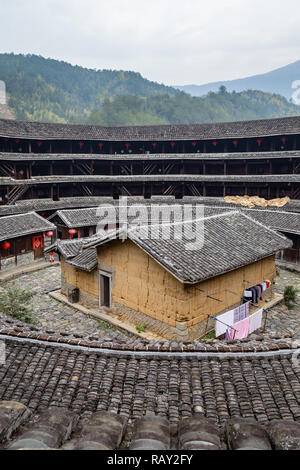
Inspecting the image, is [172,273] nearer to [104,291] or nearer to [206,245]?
[206,245]

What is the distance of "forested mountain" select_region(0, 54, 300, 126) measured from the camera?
92.0 meters

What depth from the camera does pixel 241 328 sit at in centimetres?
1293

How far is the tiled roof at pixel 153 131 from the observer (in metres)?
31.1

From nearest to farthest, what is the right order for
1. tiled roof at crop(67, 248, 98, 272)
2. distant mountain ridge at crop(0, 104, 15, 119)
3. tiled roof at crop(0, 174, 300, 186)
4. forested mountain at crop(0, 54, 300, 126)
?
tiled roof at crop(67, 248, 98, 272) < tiled roof at crop(0, 174, 300, 186) < distant mountain ridge at crop(0, 104, 15, 119) < forested mountain at crop(0, 54, 300, 126)

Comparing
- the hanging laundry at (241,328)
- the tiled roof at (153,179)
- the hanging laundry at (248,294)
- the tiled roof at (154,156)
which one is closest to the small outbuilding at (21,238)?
the tiled roof at (153,179)

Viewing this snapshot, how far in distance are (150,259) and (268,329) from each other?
606 centimetres

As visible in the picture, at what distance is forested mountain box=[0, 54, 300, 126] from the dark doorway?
79.9 m

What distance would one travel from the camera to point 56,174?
34.8 meters

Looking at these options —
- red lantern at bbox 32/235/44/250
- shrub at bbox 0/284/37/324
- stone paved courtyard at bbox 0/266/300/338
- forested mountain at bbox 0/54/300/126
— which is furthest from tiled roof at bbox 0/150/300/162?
forested mountain at bbox 0/54/300/126

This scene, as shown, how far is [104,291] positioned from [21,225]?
11.4m

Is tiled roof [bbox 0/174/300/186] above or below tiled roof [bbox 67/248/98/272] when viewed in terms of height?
above

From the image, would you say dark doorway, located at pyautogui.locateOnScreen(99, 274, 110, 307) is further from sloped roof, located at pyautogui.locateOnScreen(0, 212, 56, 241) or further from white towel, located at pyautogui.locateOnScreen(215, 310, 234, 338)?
sloped roof, located at pyautogui.locateOnScreen(0, 212, 56, 241)

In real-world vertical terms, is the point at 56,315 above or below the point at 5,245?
below

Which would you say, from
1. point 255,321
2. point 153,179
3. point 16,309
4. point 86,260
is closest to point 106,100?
point 153,179
